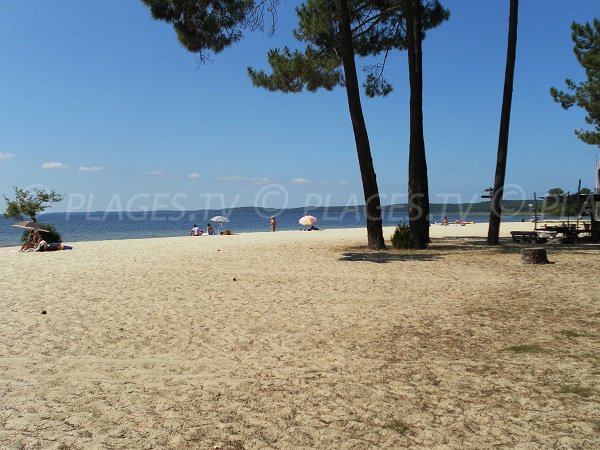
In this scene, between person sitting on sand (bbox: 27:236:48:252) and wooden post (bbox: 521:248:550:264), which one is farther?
person sitting on sand (bbox: 27:236:48:252)

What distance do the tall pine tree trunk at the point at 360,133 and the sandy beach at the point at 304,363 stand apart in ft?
18.7

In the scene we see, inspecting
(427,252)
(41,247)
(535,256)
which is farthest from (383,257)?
(41,247)

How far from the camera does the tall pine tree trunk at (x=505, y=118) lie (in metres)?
15.1

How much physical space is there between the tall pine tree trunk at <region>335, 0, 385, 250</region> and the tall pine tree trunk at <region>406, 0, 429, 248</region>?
138 cm

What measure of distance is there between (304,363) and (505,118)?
13.6 m

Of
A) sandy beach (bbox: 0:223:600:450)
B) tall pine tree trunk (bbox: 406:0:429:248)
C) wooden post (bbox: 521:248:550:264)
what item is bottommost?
sandy beach (bbox: 0:223:600:450)

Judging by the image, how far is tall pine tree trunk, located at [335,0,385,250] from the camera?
47.3 ft

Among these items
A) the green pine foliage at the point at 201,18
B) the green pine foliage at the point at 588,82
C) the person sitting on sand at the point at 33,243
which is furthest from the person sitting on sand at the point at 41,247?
the green pine foliage at the point at 588,82

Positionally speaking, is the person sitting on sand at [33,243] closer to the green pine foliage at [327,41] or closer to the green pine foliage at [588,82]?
the green pine foliage at [327,41]

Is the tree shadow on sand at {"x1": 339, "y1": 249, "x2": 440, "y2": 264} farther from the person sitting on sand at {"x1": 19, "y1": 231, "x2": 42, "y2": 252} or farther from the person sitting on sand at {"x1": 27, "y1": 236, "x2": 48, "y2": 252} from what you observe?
the person sitting on sand at {"x1": 19, "y1": 231, "x2": 42, "y2": 252}

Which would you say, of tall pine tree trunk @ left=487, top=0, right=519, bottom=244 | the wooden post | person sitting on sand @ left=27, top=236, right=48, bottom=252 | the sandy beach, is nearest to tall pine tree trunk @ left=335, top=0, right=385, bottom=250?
tall pine tree trunk @ left=487, top=0, right=519, bottom=244

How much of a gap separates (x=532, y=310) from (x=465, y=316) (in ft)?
3.60

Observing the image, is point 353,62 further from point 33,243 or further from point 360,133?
point 33,243

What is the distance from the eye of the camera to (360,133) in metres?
14.8
